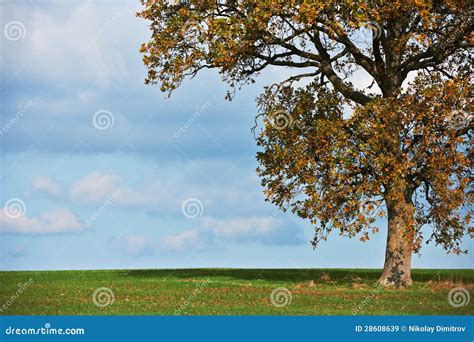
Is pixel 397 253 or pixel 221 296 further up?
pixel 397 253

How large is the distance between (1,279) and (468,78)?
70.0 feet

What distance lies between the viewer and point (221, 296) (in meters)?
24.4

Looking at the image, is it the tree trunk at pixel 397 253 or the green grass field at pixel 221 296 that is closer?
the green grass field at pixel 221 296

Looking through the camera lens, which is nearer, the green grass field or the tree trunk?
the green grass field

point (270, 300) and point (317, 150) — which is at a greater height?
point (317, 150)

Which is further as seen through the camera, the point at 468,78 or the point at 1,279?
the point at 1,279

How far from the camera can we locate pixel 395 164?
2638 centimetres

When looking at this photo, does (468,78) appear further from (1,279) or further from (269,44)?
(1,279)

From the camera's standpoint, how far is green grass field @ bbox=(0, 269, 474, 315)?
20625mm

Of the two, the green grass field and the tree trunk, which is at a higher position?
the tree trunk

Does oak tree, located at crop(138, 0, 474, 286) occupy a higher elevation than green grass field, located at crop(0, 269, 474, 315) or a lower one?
higher

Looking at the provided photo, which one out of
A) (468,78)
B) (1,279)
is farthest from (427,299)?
(1,279)

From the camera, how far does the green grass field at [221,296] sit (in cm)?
2062

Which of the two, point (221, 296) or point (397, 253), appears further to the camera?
point (397, 253)
